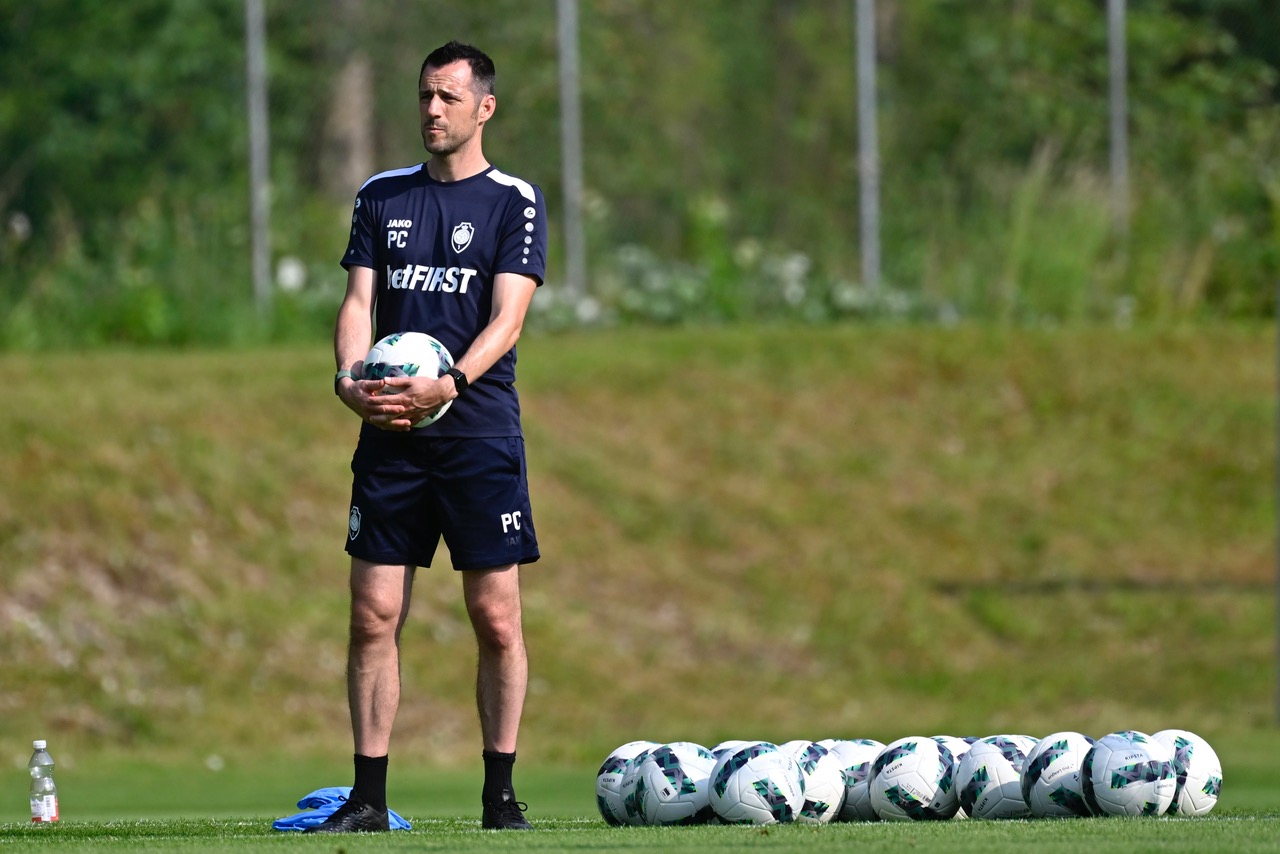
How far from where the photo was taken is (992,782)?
23.3 ft

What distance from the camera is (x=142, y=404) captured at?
53.8 feet

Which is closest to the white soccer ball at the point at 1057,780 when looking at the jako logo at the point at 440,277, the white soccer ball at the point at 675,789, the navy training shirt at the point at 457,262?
the white soccer ball at the point at 675,789

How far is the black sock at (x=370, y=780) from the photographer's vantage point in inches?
272

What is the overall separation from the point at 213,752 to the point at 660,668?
3.35m

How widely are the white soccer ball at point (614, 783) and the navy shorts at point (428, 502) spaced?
87 cm

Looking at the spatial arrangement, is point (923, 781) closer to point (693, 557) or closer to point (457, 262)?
point (457, 262)

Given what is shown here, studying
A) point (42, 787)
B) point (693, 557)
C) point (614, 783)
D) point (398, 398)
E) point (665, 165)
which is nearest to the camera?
point (398, 398)

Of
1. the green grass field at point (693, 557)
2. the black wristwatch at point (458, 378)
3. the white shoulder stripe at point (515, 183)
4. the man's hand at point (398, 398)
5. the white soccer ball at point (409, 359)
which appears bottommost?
the green grass field at point (693, 557)

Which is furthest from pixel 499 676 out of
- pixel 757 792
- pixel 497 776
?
pixel 757 792

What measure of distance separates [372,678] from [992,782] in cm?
209

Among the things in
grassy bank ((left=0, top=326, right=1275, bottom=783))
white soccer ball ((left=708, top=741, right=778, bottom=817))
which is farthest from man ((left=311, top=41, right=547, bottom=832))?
grassy bank ((left=0, top=326, right=1275, bottom=783))

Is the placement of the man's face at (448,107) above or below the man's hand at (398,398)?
above

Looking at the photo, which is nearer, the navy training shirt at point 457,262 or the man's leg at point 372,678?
the man's leg at point 372,678

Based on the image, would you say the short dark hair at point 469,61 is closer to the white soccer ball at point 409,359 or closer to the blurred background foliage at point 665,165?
the white soccer ball at point 409,359
